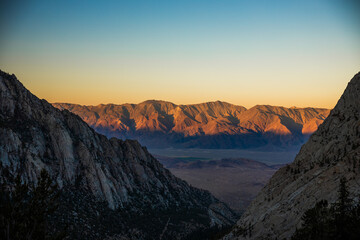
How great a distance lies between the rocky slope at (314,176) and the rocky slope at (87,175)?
40.2 meters

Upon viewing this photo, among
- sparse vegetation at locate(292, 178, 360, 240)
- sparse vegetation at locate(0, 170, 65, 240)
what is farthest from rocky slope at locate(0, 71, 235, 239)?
sparse vegetation at locate(292, 178, 360, 240)

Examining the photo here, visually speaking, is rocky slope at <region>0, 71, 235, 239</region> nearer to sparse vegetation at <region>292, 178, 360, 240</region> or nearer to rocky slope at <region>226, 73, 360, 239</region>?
rocky slope at <region>226, 73, 360, 239</region>

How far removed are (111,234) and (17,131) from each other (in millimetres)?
36798

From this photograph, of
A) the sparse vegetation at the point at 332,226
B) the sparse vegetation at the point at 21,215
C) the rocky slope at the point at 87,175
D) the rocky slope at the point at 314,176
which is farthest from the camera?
the rocky slope at the point at 87,175

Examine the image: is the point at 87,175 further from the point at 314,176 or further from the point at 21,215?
the point at 21,215

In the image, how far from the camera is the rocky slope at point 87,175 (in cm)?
8250

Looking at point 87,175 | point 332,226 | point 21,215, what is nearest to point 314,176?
point 332,226

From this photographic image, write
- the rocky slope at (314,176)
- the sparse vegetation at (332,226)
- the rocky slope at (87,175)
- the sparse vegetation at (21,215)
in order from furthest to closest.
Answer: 1. the rocky slope at (87,175)
2. the rocky slope at (314,176)
3. the sparse vegetation at (332,226)
4. the sparse vegetation at (21,215)

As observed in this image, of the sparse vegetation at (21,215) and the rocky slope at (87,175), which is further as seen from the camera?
the rocky slope at (87,175)

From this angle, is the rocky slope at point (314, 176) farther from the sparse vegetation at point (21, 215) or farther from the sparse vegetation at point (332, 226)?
the sparse vegetation at point (21, 215)

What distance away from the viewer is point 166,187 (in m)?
139

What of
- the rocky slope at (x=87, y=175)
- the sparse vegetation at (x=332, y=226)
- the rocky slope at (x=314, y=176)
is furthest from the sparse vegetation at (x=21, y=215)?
the rocky slope at (x=87, y=175)

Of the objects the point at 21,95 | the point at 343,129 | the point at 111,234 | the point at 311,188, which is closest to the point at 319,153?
the point at 343,129

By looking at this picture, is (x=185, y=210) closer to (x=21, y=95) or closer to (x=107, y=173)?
(x=107, y=173)
